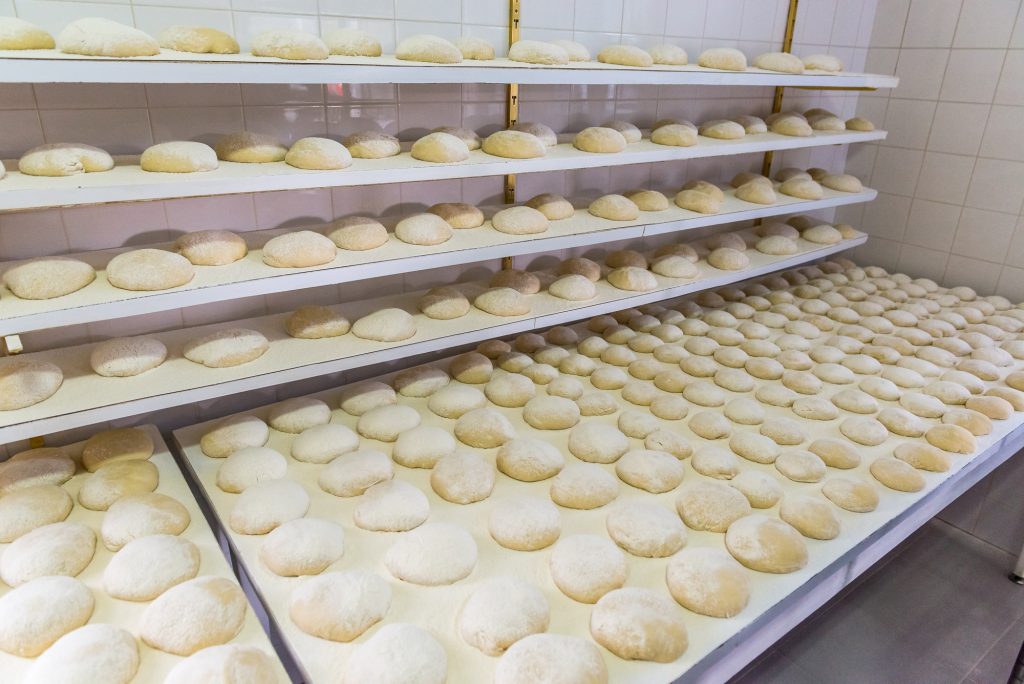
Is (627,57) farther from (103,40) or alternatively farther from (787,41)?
(103,40)

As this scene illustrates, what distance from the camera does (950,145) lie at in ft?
10.1

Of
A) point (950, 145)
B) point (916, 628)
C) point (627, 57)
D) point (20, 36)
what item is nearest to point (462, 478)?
point (20, 36)

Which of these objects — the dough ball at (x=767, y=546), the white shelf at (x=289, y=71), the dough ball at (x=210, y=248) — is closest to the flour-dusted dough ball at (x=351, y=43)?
the white shelf at (x=289, y=71)

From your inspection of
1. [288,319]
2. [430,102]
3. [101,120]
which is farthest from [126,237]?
[430,102]

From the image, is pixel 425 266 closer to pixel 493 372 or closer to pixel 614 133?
pixel 493 372

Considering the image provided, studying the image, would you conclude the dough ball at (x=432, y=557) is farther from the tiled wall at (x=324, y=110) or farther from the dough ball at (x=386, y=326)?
the tiled wall at (x=324, y=110)

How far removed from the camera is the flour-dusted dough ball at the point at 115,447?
1.64 metres

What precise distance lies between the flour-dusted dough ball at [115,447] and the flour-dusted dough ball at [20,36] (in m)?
0.95

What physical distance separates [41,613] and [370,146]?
1.31 meters

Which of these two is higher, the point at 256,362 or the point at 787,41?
the point at 787,41

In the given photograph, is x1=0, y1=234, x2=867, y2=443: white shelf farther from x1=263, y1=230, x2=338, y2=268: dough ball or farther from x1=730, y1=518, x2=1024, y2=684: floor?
x1=730, y1=518, x2=1024, y2=684: floor

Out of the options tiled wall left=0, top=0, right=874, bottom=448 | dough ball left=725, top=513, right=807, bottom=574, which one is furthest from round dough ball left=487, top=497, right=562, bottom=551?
tiled wall left=0, top=0, right=874, bottom=448

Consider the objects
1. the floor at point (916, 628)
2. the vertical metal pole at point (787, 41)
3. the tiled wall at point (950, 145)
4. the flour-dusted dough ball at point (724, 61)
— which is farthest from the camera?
the vertical metal pole at point (787, 41)

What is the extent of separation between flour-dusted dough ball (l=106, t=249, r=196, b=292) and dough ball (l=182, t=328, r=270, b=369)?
0.75 feet
